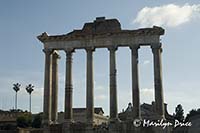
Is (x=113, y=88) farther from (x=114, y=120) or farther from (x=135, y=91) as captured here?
(x=114, y=120)

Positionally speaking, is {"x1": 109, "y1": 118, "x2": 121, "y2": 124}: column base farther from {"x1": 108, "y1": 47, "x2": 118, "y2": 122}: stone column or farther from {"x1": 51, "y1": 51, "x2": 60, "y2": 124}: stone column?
{"x1": 51, "y1": 51, "x2": 60, "y2": 124}: stone column

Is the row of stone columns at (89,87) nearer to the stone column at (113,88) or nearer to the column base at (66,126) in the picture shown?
the stone column at (113,88)

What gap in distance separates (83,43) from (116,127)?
935 cm

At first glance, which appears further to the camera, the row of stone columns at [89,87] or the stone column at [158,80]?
the row of stone columns at [89,87]

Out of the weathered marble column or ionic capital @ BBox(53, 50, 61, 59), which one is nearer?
the weathered marble column

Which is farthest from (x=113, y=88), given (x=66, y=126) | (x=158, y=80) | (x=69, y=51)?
(x=69, y=51)

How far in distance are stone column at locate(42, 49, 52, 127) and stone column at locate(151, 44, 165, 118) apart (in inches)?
418

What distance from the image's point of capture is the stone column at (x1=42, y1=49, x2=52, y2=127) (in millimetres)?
36281

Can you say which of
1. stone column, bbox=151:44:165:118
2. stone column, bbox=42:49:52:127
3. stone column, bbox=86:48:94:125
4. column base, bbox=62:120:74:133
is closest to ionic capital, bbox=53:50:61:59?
stone column, bbox=42:49:52:127

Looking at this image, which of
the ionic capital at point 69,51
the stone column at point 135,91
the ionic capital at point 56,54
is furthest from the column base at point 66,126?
the ionic capital at point 56,54

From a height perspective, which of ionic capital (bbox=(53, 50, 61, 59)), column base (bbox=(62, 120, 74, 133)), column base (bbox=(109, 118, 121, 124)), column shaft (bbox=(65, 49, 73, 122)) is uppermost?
ionic capital (bbox=(53, 50, 61, 59))

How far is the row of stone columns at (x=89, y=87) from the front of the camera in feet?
115

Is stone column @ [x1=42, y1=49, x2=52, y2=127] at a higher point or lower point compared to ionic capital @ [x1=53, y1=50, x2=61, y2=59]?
lower

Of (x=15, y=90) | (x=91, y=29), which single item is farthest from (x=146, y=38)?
(x=15, y=90)
